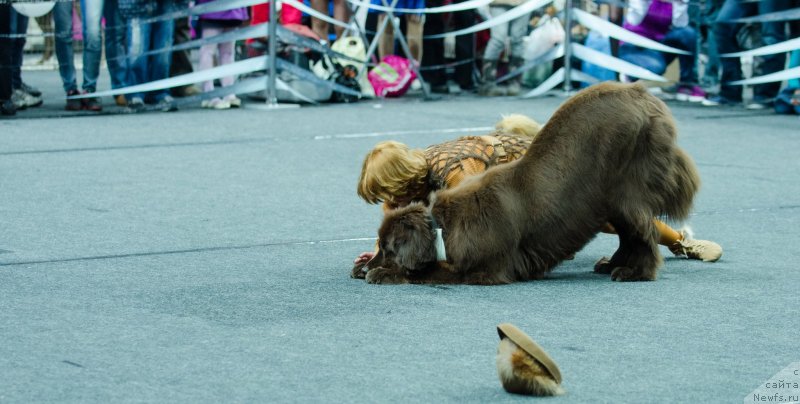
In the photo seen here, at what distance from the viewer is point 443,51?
14336 millimetres

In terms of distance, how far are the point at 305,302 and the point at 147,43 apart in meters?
7.49

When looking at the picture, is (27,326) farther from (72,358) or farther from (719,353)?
(719,353)

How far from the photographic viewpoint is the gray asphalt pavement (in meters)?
3.83

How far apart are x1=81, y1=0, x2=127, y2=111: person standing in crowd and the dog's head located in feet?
23.6

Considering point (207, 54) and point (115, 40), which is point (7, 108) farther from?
point (207, 54)

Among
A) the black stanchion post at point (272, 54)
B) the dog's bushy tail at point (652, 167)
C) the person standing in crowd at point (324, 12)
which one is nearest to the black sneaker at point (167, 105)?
the black stanchion post at point (272, 54)

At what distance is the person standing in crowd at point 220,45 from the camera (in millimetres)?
12250

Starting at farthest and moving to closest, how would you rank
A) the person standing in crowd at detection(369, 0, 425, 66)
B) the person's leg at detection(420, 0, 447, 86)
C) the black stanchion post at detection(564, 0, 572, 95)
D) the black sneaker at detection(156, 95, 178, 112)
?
the person's leg at detection(420, 0, 447, 86)
the person standing in crowd at detection(369, 0, 425, 66)
the black stanchion post at detection(564, 0, 572, 95)
the black sneaker at detection(156, 95, 178, 112)

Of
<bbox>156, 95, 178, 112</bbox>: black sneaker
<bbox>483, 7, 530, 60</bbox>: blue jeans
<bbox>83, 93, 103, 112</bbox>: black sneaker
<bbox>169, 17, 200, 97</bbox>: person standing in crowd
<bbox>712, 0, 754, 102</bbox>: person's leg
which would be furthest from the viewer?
<bbox>483, 7, 530, 60</bbox>: blue jeans

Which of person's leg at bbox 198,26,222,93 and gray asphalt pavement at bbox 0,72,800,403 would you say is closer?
gray asphalt pavement at bbox 0,72,800,403

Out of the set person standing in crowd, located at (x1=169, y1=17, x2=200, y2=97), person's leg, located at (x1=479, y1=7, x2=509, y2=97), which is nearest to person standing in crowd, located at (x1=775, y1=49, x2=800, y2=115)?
person's leg, located at (x1=479, y1=7, x2=509, y2=97)

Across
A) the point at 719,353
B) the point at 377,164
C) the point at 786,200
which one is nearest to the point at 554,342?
the point at 719,353

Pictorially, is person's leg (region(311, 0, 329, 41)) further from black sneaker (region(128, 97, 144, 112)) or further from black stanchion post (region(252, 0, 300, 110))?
black sneaker (region(128, 97, 144, 112))

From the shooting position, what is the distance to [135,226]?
259 inches
